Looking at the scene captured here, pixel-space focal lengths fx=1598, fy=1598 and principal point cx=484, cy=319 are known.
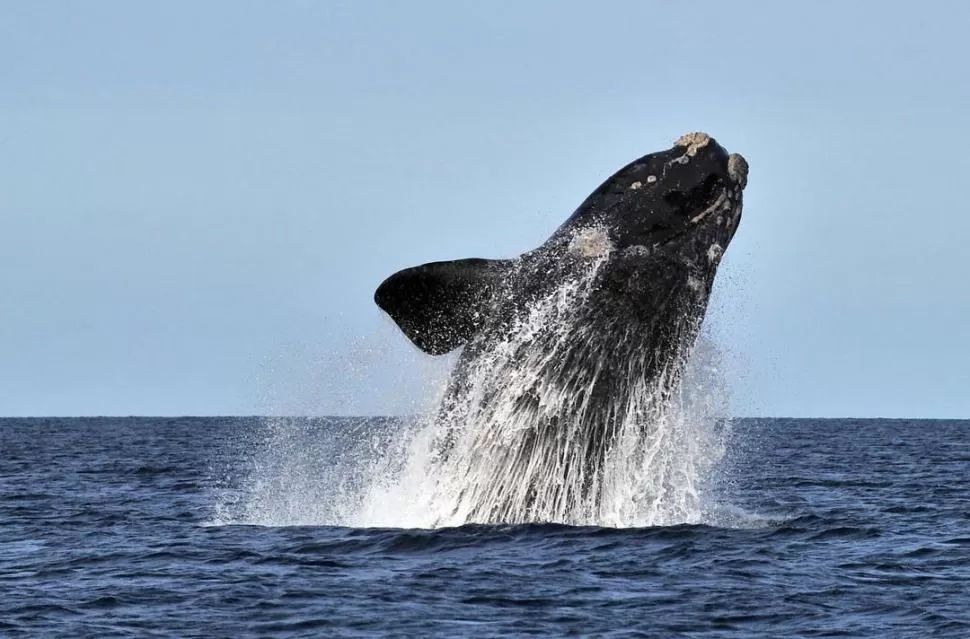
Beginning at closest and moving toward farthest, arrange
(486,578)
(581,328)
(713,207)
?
(486,578) → (581,328) → (713,207)

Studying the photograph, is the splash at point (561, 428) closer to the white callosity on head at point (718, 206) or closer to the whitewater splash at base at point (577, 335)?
the whitewater splash at base at point (577, 335)

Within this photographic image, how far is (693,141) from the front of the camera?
53.2ft

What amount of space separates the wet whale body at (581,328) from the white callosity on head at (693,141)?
14 millimetres

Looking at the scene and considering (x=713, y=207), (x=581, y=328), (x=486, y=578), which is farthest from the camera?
(x=713, y=207)

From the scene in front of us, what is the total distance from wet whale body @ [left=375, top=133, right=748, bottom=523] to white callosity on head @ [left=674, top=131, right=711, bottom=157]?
0.05 ft

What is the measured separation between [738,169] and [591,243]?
173 cm

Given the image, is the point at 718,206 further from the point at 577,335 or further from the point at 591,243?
the point at 577,335

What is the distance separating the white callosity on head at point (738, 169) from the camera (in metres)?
16.1

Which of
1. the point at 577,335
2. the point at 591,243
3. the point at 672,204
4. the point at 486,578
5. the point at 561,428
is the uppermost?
the point at 672,204

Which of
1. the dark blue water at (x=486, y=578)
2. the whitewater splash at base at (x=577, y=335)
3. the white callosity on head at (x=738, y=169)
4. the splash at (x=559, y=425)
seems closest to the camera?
the dark blue water at (x=486, y=578)

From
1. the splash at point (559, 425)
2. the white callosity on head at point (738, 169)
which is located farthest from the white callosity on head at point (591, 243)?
the white callosity on head at point (738, 169)

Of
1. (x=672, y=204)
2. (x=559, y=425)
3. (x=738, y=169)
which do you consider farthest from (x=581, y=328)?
(x=738, y=169)

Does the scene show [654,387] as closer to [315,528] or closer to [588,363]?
[588,363]

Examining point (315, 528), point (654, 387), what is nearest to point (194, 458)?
point (315, 528)
